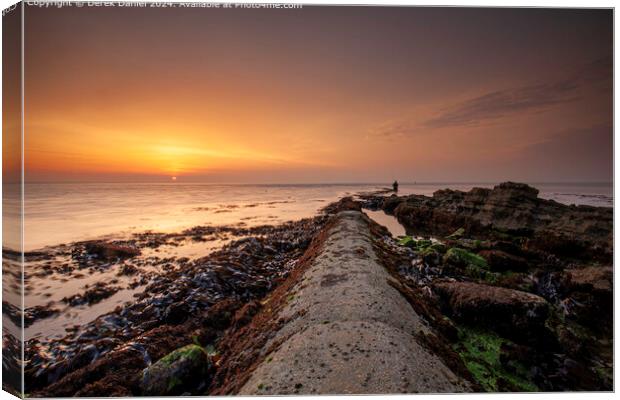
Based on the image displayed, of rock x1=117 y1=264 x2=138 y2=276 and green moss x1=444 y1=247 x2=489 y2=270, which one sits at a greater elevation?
green moss x1=444 y1=247 x2=489 y2=270

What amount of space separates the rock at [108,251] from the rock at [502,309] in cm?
967

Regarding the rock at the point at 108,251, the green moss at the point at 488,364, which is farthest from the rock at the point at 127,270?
the green moss at the point at 488,364

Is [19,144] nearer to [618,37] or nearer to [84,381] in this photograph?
[84,381]

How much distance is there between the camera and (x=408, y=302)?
466 centimetres

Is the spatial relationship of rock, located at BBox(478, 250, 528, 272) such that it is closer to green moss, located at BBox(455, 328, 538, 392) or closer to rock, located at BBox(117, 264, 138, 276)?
green moss, located at BBox(455, 328, 538, 392)

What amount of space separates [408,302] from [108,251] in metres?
9.39

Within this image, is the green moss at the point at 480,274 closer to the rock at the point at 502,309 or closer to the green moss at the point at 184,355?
the rock at the point at 502,309

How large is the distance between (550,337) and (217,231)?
13.4m

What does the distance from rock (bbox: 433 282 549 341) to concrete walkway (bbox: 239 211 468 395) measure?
1.45 m

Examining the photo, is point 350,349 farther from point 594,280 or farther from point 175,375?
point 594,280

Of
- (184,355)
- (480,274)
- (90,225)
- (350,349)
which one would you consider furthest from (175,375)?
(90,225)

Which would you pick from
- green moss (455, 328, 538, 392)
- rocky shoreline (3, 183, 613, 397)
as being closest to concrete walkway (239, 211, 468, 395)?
rocky shoreline (3, 183, 613, 397)

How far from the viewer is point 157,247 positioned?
10.1m

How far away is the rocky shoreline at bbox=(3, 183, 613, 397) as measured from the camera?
3857mm
